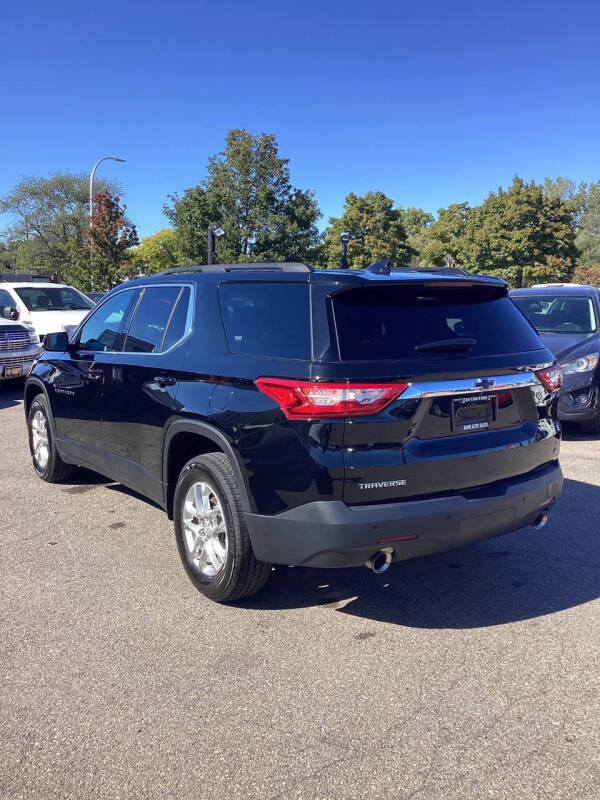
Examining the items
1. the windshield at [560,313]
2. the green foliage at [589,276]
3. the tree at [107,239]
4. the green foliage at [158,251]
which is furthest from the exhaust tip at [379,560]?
the green foliage at [589,276]

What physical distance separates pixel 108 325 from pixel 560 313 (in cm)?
654

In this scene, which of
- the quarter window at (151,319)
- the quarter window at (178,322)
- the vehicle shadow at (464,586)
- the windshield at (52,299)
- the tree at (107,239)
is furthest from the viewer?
the tree at (107,239)

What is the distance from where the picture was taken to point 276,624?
11.7 ft

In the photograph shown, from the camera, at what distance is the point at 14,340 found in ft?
39.0

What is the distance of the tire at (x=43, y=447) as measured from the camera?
595 cm

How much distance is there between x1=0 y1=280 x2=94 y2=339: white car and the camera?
13.4 m

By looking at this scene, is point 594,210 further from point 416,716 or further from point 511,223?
point 416,716

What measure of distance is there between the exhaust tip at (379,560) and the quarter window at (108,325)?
8.47 ft

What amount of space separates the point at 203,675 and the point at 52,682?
2.17 feet

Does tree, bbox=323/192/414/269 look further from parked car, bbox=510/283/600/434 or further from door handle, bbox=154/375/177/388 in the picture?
door handle, bbox=154/375/177/388

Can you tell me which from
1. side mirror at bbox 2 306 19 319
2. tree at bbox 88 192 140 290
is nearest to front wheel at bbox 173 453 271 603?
side mirror at bbox 2 306 19 319

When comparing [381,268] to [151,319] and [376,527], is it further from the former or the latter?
[151,319]

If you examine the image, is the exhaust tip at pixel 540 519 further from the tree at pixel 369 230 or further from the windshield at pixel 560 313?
the tree at pixel 369 230

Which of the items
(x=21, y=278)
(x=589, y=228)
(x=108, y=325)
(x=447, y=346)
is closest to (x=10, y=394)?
(x=21, y=278)
